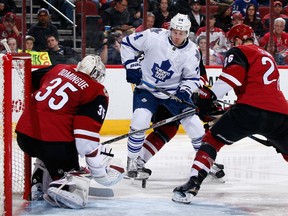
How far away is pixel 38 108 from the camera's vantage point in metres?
4.40

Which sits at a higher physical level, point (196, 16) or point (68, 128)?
point (196, 16)

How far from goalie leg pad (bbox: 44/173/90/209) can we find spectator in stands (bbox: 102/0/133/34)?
3545mm

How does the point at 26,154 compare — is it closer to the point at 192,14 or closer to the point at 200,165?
the point at 200,165

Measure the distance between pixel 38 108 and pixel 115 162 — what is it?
20.1 inches

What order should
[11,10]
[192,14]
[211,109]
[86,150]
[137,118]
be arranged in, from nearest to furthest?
[86,150], [211,109], [137,118], [11,10], [192,14]

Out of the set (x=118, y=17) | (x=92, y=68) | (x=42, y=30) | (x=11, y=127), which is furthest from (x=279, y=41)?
(x=11, y=127)

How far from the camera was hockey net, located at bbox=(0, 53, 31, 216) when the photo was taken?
396 cm

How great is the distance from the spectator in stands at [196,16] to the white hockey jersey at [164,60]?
2683 mm

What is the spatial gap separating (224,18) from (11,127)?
15.2 feet

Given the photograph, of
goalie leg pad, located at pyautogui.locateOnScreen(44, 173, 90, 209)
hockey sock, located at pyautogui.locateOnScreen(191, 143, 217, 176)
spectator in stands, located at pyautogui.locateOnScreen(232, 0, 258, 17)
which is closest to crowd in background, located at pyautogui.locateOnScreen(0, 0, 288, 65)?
spectator in stands, located at pyautogui.locateOnScreen(232, 0, 258, 17)

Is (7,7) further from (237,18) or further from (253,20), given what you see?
(253,20)

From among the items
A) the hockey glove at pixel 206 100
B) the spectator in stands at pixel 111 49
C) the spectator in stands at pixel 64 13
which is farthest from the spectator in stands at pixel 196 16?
the hockey glove at pixel 206 100

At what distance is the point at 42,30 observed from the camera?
7629 mm

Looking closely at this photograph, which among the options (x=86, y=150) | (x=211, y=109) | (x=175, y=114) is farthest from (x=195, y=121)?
(x=86, y=150)
